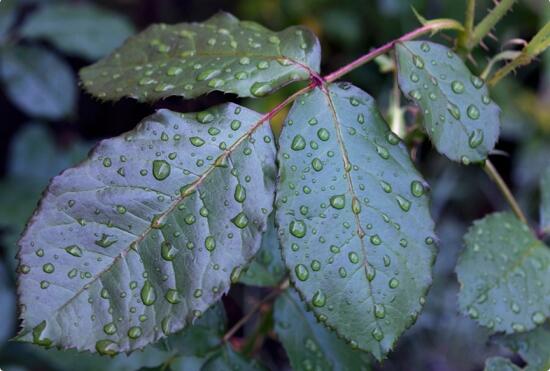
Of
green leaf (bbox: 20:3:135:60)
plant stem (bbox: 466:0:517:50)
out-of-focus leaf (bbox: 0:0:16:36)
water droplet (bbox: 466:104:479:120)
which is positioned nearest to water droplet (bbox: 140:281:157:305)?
water droplet (bbox: 466:104:479:120)

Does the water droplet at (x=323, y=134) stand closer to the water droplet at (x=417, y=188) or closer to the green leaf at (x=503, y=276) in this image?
the water droplet at (x=417, y=188)

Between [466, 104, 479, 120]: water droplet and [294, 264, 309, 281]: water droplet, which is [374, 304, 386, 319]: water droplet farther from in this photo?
[466, 104, 479, 120]: water droplet

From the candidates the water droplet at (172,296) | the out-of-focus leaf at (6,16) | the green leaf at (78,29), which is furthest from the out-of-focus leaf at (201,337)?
the out-of-focus leaf at (6,16)

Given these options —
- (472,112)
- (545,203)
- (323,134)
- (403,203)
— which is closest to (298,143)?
(323,134)

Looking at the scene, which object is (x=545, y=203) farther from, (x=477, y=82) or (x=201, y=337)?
(x=201, y=337)

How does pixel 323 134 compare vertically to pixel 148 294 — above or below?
above

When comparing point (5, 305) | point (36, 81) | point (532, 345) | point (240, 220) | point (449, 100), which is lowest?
point (5, 305)

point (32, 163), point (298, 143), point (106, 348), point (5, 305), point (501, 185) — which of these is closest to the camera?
point (106, 348)
